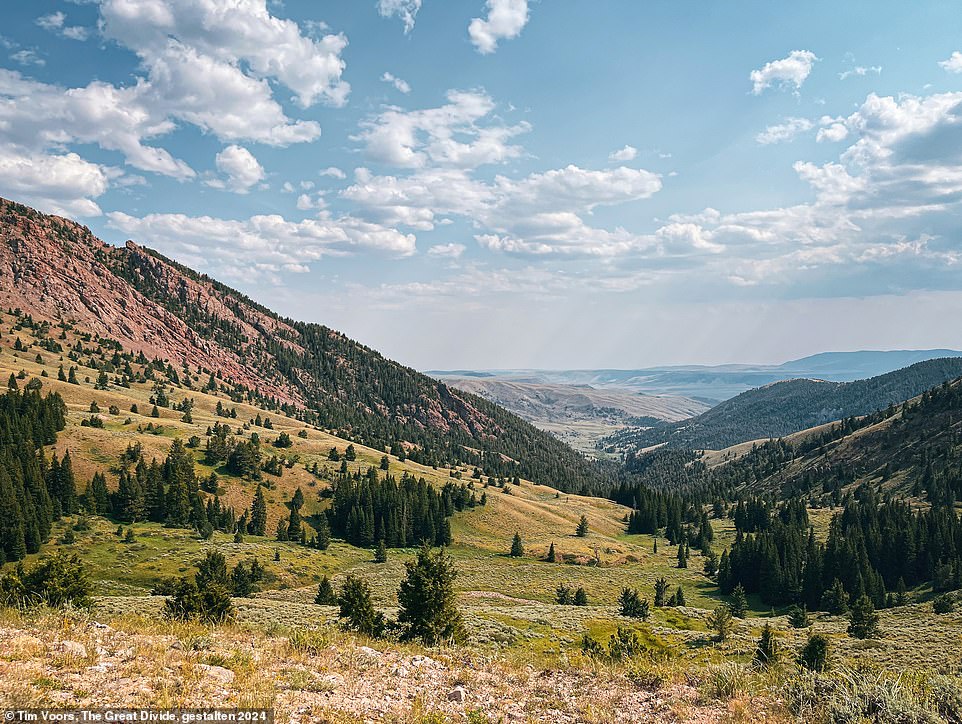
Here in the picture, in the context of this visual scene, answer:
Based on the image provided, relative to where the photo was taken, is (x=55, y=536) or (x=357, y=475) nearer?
(x=55, y=536)

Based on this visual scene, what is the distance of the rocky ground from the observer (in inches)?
584

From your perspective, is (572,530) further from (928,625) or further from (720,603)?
(928,625)

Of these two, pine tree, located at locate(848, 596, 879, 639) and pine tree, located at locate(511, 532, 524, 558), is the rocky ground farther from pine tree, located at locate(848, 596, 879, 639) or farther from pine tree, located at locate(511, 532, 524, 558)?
pine tree, located at locate(511, 532, 524, 558)

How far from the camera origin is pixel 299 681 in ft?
56.9

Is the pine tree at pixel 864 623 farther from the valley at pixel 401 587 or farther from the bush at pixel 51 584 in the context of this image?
the bush at pixel 51 584

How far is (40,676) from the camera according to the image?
14586mm

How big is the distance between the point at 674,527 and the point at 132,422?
177757 mm

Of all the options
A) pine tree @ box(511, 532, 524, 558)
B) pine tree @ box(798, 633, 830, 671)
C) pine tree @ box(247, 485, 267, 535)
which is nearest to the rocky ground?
pine tree @ box(798, 633, 830, 671)

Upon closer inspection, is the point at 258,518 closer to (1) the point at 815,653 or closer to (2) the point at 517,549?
(2) the point at 517,549

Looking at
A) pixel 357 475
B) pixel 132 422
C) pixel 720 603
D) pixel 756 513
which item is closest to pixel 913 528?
pixel 720 603

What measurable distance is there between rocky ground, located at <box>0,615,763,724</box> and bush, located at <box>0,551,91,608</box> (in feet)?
38.2

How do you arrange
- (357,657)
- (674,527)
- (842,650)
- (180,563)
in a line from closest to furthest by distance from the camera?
(357,657)
(842,650)
(180,563)
(674,527)

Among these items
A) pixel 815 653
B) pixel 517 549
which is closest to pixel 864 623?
pixel 815 653

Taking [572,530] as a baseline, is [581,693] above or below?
above
